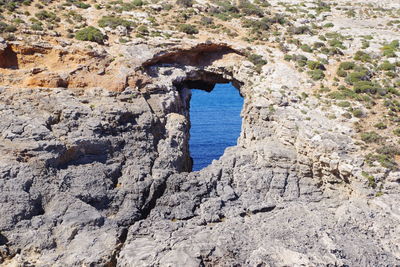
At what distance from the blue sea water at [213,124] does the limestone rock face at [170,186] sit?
21.3 meters

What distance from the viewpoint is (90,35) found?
107 feet

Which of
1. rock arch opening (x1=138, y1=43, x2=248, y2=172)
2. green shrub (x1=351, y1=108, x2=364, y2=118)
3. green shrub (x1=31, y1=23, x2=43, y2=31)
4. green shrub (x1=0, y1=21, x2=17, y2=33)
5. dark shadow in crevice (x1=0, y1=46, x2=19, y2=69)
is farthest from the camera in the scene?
green shrub (x1=31, y1=23, x2=43, y2=31)

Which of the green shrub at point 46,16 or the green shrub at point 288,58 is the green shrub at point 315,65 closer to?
the green shrub at point 288,58

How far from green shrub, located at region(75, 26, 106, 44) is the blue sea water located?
22.2 metres

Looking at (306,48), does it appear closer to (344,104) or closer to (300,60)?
(300,60)

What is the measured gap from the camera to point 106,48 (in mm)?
32500

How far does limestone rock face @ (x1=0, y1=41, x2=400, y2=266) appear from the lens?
2205 centimetres

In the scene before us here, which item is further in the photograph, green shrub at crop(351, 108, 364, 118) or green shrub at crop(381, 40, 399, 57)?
green shrub at crop(381, 40, 399, 57)

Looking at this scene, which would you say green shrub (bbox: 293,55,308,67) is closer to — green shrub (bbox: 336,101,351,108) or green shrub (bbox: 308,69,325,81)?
green shrub (bbox: 308,69,325,81)

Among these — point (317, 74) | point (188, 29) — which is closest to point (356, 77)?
point (317, 74)

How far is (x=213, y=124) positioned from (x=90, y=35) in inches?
1411

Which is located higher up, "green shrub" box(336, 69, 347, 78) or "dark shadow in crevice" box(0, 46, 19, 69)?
"dark shadow in crevice" box(0, 46, 19, 69)

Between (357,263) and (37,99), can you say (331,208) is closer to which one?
(357,263)

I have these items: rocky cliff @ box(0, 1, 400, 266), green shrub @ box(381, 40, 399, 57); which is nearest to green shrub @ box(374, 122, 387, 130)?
rocky cliff @ box(0, 1, 400, 266)
